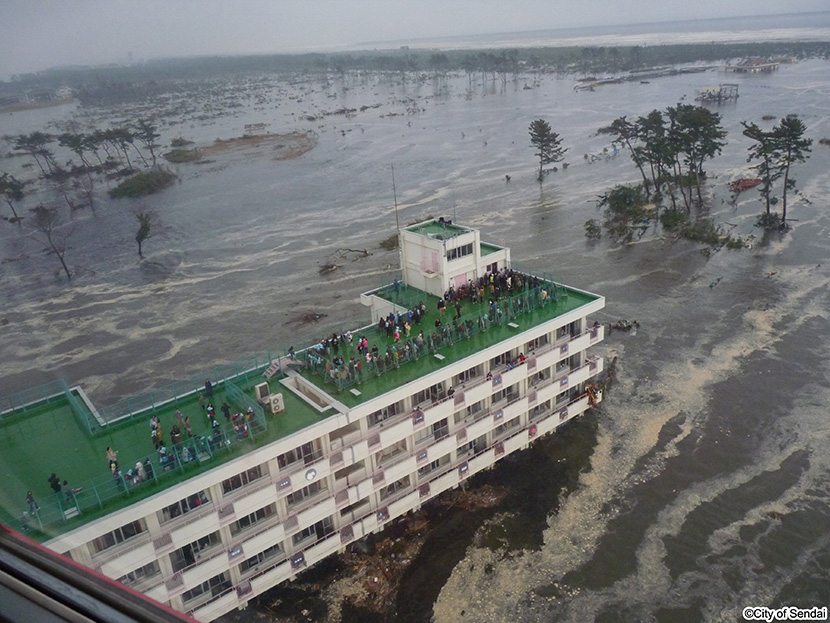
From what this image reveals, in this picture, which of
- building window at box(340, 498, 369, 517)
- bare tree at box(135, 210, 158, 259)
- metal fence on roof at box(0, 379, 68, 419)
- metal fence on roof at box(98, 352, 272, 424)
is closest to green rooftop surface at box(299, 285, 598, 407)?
metal fence on roof at box(98, 352, 272, 424)

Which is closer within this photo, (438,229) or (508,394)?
(508,394)

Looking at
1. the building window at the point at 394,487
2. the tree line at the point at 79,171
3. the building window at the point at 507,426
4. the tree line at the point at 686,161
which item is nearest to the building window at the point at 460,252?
the building window at the point at 507,426

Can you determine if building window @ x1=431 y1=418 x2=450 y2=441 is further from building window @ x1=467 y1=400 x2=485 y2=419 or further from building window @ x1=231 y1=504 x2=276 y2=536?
building window @ x1=231 y1=504 x2=276 y2=536

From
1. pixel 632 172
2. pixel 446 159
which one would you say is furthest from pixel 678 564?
pixel 446 159

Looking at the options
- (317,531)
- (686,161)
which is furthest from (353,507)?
(686,161)

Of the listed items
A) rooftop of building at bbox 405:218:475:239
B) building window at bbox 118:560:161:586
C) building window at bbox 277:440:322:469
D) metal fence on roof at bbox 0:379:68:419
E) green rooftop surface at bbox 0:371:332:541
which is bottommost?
building window at bbox 118:560:161:586

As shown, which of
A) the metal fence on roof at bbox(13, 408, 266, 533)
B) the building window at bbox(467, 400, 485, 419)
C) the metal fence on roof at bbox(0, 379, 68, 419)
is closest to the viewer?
the metal fence on roof at bbox(13, 408, 266, 533)

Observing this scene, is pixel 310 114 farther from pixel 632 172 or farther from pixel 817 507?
pixel 817 507

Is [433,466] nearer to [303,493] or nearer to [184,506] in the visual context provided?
[303,493]
